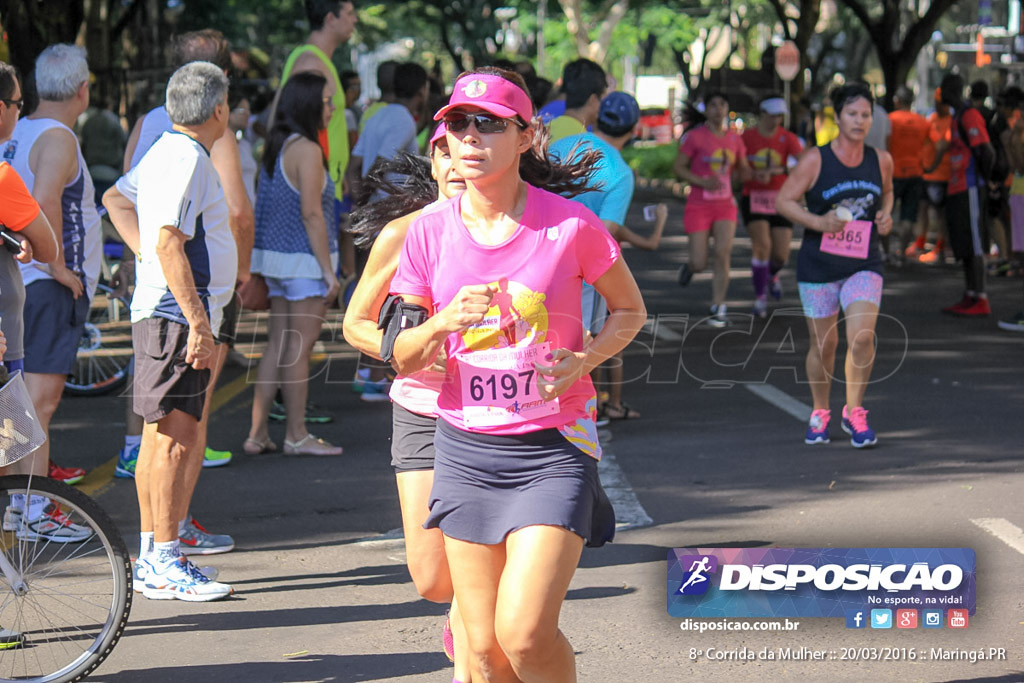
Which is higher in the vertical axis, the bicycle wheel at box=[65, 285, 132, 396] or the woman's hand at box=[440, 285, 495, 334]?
the woman's hand at box=[440, 285, 495, 334]

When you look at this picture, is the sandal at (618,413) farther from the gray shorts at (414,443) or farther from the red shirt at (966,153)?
the red shirt at (966,153)

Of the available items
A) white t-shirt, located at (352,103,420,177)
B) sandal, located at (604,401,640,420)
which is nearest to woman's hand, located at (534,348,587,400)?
sandal, located at (604,401,640,420)

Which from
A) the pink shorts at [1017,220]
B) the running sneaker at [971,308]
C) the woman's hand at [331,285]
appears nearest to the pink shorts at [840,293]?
the woman's hand at [331,285]

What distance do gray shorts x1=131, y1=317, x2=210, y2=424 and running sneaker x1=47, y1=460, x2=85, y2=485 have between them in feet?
6.70

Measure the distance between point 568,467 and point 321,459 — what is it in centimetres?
449

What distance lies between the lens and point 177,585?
5.40 meters

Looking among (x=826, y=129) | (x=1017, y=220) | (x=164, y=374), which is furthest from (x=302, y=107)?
(x=826, y=129)

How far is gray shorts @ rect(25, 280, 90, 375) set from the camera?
19.9 ft

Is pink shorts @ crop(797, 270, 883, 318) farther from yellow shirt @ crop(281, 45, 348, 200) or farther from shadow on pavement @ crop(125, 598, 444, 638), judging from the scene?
shadow on pavement @ crop(125, 598, 444, 638)

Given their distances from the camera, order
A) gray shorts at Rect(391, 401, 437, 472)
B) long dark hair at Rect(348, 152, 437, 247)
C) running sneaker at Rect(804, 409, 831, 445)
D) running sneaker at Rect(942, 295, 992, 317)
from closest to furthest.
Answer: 1. gray shorts at Rect(391, 401, 437, 472)
2. long dark hair at Rect(348, 152, 437, 247)
3. running sneaker at Rect(804, 409, 831, 445)
4. running sneaker at Rect(942, 295, 992, 317)

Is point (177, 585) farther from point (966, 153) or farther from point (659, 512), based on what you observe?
point (966, 153)

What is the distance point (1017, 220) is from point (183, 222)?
11.1 m

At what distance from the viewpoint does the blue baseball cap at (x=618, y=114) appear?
7.78m

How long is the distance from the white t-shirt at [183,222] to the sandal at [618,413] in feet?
12.0
